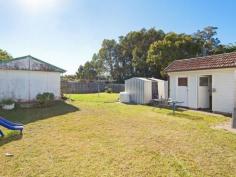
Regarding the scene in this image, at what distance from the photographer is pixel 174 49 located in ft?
105

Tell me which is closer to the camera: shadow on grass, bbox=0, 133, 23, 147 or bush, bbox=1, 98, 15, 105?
shadow on grass, bbox=0, 133, 23, 147

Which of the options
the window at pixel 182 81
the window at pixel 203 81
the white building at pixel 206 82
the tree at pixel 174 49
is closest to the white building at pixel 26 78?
the white building at pixel 206 82

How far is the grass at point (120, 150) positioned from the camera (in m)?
5.46

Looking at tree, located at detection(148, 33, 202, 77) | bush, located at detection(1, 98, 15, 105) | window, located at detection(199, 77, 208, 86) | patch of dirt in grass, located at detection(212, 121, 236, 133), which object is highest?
tree, located at detection(148, 33, 202, 77)

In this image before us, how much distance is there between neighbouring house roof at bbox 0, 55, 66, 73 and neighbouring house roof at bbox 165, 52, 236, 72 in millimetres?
8989

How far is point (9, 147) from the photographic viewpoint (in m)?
7.22

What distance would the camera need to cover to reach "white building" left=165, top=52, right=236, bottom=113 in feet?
44.5

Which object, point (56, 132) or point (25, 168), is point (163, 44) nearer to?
point (56, 132)

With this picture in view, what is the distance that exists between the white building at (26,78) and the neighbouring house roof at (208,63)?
8.97 meters

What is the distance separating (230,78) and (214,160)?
8556mm

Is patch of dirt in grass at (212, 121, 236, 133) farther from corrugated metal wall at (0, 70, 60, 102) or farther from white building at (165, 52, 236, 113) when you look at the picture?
corrugated metal wall at (0, 70, 60, 102)

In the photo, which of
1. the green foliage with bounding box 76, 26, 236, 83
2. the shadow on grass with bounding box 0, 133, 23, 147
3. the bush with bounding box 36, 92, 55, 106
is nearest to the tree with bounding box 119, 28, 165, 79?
the green foliage with bounding box 76, 26, 236, 83

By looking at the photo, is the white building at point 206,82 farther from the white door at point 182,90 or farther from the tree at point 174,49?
the tree at point 174,49

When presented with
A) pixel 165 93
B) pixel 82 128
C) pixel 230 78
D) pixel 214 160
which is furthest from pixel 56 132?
pixel 165 93
